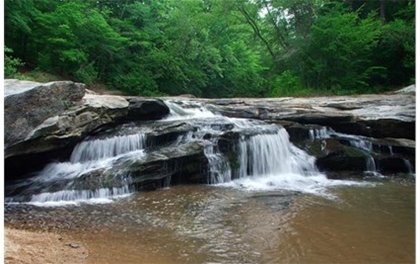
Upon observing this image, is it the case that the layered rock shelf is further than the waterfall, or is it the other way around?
the waterfall

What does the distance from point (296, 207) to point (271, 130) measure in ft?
10.1

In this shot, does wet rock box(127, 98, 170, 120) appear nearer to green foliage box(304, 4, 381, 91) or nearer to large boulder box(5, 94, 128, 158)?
large boulder box(5, 94, 128, 158)

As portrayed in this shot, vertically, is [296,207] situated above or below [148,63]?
below

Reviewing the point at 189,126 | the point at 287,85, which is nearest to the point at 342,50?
the point at 287,85

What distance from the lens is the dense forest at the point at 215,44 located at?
1362 centimetres

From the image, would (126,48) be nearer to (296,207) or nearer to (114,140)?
(114,140)

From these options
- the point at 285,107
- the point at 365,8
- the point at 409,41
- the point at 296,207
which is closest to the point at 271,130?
the point at 285,107

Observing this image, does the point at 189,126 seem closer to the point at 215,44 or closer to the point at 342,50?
the point at 342,50

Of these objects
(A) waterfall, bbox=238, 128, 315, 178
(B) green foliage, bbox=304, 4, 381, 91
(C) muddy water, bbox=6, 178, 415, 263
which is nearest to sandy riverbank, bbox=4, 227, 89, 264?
(C) muddy water, bbox=6, 178, 415, 263

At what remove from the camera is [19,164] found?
21.3ft

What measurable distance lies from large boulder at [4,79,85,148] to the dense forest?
504cm

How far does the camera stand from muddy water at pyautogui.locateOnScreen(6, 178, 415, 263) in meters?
3.62

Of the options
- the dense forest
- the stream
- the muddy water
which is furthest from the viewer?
the dense forest

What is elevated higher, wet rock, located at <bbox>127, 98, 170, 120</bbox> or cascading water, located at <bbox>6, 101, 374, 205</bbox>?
wet rock, located at <bbox>127, 98, 170, 120</bbox>
